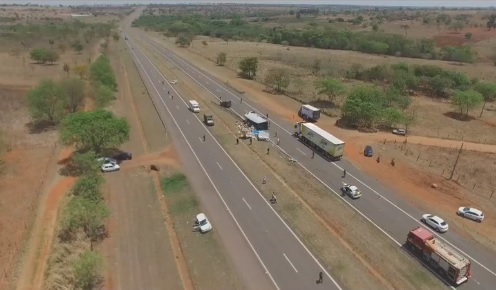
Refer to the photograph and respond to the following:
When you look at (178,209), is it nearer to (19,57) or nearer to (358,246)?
(358,246)

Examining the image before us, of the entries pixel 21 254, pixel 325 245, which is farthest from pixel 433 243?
pixel 21 254

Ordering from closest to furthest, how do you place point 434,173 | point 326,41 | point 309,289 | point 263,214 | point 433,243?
point 309,289 → point 433,243 → point 263,214 → point 434,173 → point 326,41

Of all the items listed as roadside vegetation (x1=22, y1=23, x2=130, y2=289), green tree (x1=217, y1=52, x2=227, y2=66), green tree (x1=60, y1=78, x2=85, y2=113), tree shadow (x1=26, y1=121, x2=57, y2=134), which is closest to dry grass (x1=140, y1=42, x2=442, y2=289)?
roadside vegetation (x1=22, y1=23, x2=130, y2=289)

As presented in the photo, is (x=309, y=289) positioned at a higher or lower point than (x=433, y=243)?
lower

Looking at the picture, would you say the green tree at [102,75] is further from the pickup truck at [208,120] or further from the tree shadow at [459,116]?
the tree shadow at [459,116]

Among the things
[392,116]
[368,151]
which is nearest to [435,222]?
[368,151]

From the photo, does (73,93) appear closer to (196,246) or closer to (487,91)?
(196,246)

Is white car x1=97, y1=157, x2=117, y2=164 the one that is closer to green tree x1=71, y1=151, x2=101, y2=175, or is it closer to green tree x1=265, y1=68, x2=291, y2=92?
green tree x1=71, y1=151, x2=101, y2=175
